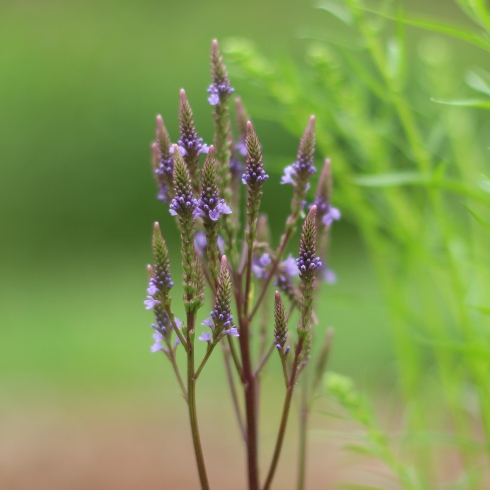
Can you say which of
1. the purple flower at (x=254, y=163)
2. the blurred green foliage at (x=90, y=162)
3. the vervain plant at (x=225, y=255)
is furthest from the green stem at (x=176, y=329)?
the blurred green foliage at (x=90, y=162)

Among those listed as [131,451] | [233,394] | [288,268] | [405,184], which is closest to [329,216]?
[288,268]

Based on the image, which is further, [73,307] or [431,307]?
[73,307]

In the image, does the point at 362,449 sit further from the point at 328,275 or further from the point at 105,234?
the point at 105,234

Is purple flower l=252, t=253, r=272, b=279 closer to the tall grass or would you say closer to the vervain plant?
the vervain plant

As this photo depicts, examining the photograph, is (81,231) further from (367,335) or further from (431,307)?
(431,307)

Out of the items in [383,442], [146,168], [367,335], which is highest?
[146,168]

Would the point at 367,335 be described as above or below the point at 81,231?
below

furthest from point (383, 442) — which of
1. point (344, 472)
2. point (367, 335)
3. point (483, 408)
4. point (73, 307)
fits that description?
point (73, 307)
